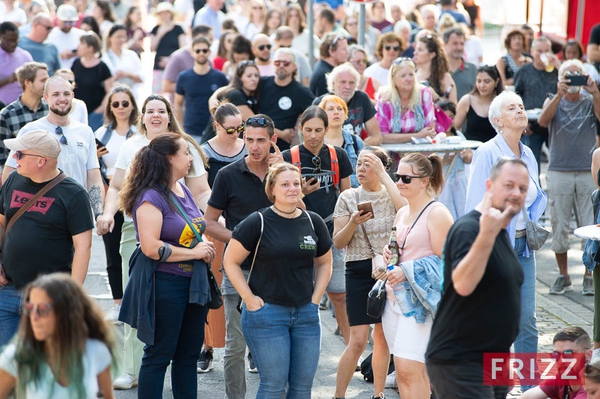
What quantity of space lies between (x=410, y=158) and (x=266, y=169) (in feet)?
3.95

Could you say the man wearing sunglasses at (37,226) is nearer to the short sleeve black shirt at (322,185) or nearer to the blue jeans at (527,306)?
the short sleeve black shirt at (322,185)

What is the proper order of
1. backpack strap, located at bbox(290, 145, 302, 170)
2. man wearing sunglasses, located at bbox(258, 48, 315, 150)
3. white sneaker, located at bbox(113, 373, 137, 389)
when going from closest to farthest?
white sneaker, located at bbox(113, 373, 137, 389)
backpack strap, located at bbox(290, 145, 302, 170)
man wearing sunglasses, located at bbox(258, 48, 315, 150)

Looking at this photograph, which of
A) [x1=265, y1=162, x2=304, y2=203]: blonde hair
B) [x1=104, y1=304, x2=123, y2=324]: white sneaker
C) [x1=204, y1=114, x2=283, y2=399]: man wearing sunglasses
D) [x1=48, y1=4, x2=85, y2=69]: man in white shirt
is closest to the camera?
[x1=265, y1=162, x2=304, y2=203]: blonde hair

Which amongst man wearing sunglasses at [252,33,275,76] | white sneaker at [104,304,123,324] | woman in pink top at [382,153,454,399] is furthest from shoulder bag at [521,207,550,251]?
man wearing sunglasses at [252,33,275,76]

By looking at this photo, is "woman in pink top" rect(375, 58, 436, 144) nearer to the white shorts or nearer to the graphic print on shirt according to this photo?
the white shorts

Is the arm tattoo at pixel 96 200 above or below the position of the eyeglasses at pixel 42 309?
above

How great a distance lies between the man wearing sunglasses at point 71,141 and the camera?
7352 millimetres

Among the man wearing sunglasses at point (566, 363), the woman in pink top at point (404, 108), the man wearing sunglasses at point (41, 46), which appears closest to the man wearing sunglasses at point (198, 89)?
the man wearing sunglasses at point (41, 46)

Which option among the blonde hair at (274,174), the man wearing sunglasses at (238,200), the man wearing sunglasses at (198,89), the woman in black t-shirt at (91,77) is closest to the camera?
the blonde hair at (274,174)

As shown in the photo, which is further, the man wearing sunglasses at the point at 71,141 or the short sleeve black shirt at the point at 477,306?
the man wearing sunglasses at the point at 71,141

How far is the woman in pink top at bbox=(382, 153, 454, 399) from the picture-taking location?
561cm

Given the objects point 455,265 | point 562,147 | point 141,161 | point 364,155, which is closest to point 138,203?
point 141,161

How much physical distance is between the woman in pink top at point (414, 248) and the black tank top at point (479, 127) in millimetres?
4698

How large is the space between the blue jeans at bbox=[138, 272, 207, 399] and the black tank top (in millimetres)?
5306
